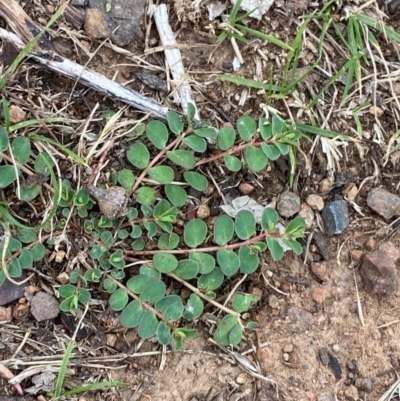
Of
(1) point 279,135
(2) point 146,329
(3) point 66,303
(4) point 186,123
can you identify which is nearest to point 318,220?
(1) point 279,135

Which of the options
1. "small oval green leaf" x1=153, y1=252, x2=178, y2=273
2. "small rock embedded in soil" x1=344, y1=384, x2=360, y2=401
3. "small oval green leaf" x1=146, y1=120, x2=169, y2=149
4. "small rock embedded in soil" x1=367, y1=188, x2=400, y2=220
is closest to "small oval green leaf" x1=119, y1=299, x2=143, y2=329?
"small oval green leaf" x1=153, y1=252, x2=178, y2=273

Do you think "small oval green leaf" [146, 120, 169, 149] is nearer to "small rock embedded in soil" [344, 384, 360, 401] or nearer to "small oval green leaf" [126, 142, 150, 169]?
"small oval green leaf" [126, 142, 150, 169]

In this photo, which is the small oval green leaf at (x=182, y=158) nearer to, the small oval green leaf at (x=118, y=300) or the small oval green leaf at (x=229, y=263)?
the small oval green leaf at (x=229, y=263)

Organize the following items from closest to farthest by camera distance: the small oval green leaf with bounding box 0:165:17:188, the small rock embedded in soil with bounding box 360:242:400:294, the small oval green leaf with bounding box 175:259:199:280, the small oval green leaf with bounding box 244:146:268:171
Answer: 1. the small oval green leaf with bounding box 0:165:17:188
2. the small oval green leaf with bounding box 175:259:199:280
3. the small oval green leaf with bounding box 244:146:268:171
4. the small rock embedded in soil with bounding box 360:242:400:294

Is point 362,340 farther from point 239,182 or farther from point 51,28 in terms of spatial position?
point 51,28

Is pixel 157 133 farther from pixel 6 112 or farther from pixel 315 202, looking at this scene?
pixel 315 202
